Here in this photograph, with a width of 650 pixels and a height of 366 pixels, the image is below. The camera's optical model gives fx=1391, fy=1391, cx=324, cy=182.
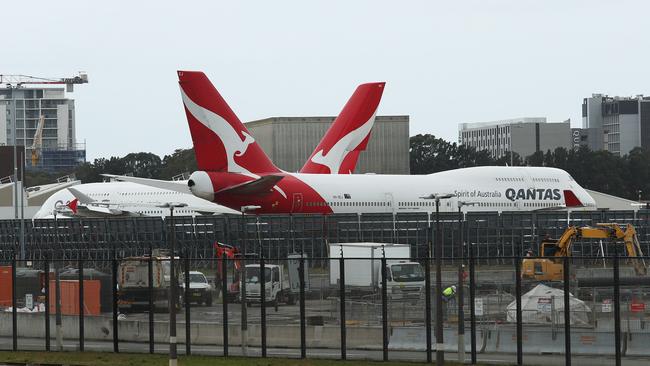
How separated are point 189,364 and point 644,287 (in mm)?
9728

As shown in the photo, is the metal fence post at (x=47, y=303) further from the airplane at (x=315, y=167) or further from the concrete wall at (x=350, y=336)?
the airplane at (x=315, y=167)

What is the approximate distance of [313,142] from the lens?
4961 inches

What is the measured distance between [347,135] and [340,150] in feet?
3.50

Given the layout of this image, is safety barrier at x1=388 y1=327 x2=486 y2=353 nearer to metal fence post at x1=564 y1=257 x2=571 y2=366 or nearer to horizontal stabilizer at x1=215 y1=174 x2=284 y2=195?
metal fence post at x1=564 y1=257 x2=571 y2=366

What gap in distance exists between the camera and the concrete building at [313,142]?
126 m

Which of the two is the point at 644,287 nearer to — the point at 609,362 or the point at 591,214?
the point at 609,362

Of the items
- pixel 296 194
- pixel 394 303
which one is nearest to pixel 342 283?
pixel 394 303

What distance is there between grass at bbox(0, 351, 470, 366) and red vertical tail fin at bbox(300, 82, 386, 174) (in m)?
51.3

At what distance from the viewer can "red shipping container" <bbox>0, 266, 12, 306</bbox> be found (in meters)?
35.5

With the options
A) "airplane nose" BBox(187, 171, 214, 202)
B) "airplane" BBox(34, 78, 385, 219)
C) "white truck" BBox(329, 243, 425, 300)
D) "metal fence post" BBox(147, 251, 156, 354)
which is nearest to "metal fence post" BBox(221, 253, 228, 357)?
"metal fence post" BBox(147, 251, 156, 354)

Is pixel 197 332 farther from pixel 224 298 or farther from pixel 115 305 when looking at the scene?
pixel 115 305

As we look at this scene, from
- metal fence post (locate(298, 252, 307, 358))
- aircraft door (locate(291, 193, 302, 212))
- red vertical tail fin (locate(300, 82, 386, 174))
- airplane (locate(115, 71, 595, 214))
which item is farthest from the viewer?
red vertical tail fin (locate(300, 82, 386, 174))

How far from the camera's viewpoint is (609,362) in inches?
1124

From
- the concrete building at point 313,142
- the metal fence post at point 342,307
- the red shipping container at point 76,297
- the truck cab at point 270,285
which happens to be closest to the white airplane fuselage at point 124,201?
the concrete building at point 313,142
